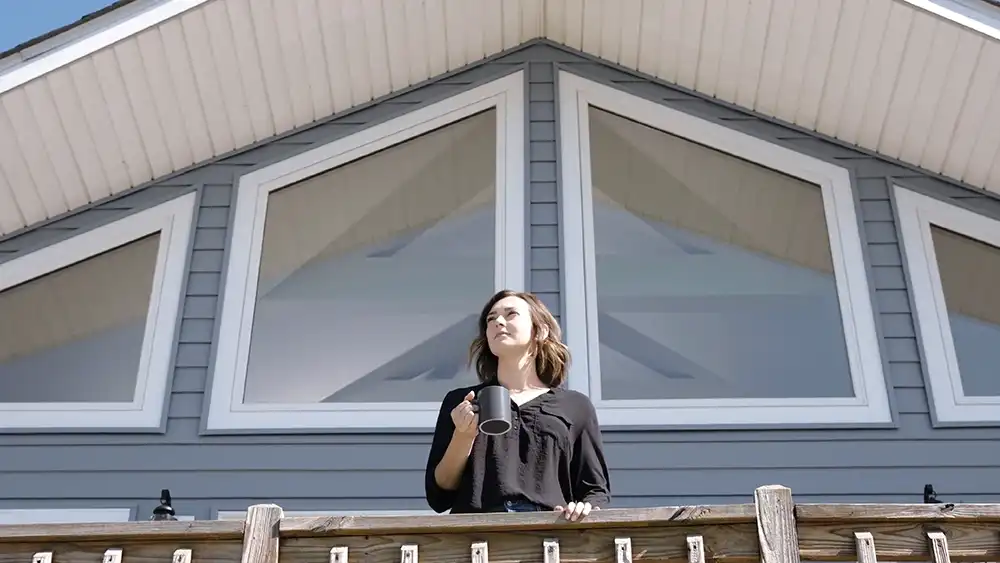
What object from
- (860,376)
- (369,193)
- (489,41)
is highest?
(489,41)

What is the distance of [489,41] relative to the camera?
551 centimetres

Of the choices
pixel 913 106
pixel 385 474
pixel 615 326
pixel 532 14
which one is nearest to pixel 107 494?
pixel 385 474

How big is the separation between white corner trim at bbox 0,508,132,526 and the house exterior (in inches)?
0.4

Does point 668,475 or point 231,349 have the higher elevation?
point 231,349

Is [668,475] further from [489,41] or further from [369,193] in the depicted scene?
[489,41]

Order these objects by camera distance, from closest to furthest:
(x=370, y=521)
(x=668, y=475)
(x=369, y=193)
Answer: (x=370, y=521)
(x=668, y=475)
(x=369, y=193)

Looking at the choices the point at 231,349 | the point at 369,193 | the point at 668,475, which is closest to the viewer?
the point at 668,475

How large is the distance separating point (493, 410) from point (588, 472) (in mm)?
380

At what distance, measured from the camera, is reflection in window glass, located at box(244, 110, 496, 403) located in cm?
473

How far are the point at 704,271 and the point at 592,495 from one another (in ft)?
7.77

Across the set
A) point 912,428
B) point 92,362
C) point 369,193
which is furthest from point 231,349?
point 912,428

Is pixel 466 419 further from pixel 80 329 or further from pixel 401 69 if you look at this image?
pixel 401 69

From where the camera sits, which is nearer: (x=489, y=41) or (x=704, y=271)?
(x=704, y=271)

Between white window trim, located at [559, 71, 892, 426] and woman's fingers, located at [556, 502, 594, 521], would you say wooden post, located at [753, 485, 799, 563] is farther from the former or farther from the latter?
white window trim, located at [559, 71, 892, 426]
